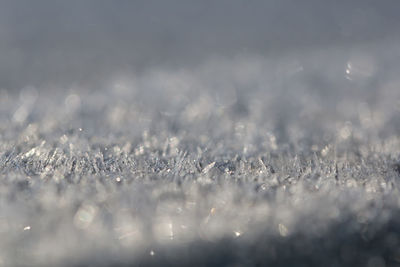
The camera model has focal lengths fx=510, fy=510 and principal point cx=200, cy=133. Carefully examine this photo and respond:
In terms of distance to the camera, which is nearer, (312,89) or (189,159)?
(189,159)

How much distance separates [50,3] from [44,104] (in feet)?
0.72

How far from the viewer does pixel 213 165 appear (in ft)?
1.43

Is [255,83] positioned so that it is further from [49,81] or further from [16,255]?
[16,255]

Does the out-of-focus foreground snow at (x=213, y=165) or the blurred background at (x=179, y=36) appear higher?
the blurred background at (x=179, y=36)

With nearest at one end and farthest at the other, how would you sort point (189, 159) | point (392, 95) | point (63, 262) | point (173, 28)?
1. point (63, 262)
2. point (189, 159)
3. point (392, 95)
4. point (173, 28)

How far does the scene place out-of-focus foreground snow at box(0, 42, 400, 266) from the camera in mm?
342

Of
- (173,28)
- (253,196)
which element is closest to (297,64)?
(173,28)

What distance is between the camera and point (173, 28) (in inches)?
28.2

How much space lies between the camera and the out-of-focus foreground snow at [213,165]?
342 millimetres

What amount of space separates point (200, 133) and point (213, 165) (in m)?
0.08

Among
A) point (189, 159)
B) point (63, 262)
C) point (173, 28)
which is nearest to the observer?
point (63, 262)

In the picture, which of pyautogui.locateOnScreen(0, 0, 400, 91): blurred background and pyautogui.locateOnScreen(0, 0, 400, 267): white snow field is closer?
pyautogui.locateOnScreen(0, 0, 400, 267): white snow field

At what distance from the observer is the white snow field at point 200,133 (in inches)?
13.6

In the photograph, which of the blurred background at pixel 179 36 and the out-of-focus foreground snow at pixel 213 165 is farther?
the blurred background at pixel 179 36
